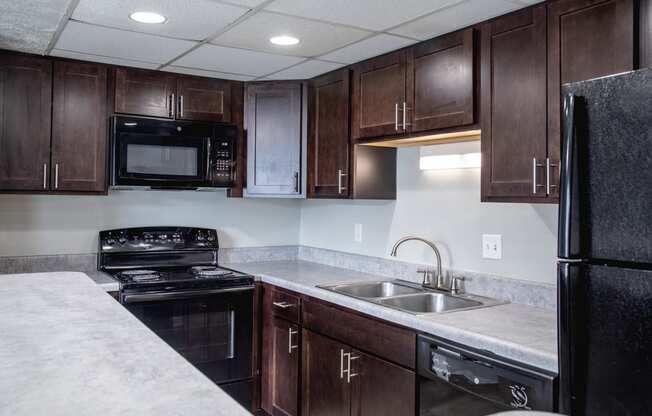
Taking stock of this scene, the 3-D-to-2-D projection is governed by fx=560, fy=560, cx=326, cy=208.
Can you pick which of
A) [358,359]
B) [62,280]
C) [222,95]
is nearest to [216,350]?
[358,359]

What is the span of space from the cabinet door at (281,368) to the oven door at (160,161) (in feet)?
3.27

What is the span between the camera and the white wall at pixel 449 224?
95.4 inches

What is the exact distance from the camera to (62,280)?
7.06ft

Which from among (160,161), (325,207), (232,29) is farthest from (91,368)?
(325,207)

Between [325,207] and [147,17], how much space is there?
190 centimetres

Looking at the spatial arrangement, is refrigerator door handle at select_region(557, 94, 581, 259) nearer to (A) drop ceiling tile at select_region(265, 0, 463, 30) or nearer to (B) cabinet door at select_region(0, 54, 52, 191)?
(A) drop ceiling tile at select_region(265, 0, 463, 30)

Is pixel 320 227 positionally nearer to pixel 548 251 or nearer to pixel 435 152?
pixel 435 152

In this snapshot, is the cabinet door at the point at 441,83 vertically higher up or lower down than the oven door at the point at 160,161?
higher up

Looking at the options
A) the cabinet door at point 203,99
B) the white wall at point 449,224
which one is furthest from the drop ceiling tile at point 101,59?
the white wall at point 449,224

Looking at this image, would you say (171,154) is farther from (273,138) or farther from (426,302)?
(426,302)

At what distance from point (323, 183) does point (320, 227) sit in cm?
70

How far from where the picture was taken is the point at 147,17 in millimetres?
2336

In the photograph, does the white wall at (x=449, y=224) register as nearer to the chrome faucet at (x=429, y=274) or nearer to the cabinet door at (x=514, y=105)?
the chrome faucet at (x=429, y=274)

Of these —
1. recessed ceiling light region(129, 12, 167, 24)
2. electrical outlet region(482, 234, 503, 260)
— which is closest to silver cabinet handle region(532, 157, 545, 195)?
electrical outlet region(482, 234, 503, 260)
